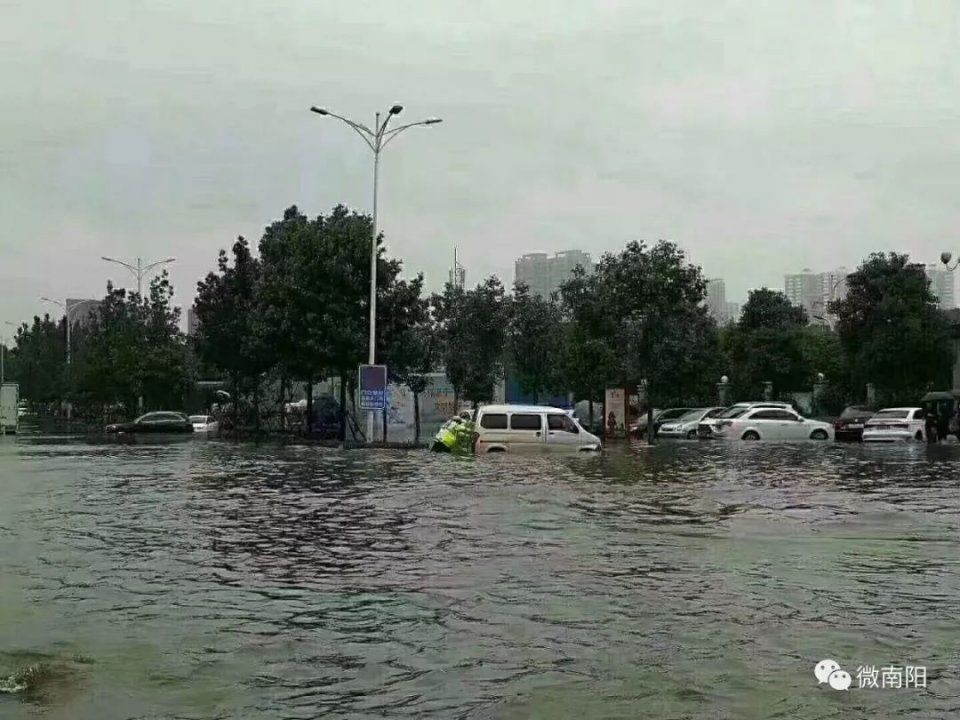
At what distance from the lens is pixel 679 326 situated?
46250 mm

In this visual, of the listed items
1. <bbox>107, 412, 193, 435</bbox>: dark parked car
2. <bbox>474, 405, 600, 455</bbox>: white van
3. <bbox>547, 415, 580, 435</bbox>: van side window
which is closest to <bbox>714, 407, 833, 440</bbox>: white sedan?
<bbox>547, 415, 580, 435</bbox>: van side window

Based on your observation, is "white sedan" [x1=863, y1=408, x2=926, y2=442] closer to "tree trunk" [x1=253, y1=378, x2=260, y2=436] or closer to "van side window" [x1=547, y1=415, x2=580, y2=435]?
"van side window" [x1=547, y1=415, x2=580, y2=435]

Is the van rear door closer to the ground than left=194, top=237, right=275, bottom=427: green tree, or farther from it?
closer to the ground

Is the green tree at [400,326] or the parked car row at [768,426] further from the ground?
the green tree at [400,326]

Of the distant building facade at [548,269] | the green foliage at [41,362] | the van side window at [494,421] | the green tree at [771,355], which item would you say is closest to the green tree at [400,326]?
Answer: the van side window at [494,421]

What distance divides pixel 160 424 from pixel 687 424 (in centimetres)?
2584

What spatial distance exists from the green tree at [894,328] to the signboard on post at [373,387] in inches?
998

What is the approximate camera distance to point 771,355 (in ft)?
206

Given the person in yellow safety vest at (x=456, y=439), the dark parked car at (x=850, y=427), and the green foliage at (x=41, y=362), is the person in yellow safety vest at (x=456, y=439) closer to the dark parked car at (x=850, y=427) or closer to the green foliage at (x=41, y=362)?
the dark parked car at (x=850, y=427)

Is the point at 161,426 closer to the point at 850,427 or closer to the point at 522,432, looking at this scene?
the point at 522,432

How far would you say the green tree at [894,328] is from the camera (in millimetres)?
50219

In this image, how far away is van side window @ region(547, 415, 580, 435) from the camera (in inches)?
1120

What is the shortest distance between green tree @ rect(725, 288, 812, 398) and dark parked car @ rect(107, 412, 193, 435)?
3061 centimetres

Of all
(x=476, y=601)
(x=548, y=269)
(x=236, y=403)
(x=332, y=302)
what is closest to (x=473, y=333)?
(x=332, y=302)
